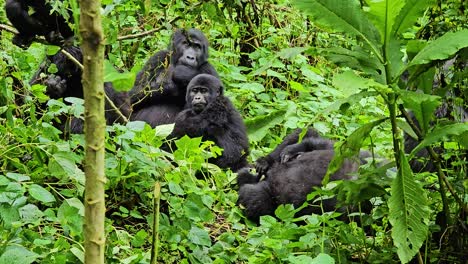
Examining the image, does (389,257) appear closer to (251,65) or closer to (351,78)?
(351,78)

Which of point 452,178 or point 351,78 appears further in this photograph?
point 452,178

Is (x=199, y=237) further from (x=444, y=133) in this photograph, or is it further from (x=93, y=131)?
(x=93, y=131)

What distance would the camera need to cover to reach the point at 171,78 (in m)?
7.21

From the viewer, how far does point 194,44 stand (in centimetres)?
734

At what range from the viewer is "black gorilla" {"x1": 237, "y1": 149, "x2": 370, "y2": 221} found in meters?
4.48

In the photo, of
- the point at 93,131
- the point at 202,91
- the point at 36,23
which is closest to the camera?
the point at 93,131

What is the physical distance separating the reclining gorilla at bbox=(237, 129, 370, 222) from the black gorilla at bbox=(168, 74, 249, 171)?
63 cm

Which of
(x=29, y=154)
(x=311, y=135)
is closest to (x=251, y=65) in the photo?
(x=311, y=135)

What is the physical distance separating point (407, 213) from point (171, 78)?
472 centimetres

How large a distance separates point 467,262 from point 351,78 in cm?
95

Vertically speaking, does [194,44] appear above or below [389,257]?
above

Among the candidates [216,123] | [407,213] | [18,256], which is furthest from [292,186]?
[18,256]

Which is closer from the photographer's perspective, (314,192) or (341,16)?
(341,16)

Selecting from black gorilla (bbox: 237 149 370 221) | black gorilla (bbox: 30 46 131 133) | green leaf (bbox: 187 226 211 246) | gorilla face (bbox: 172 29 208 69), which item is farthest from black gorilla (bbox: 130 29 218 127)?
green leaf (bbox: 187 226 211 246)
